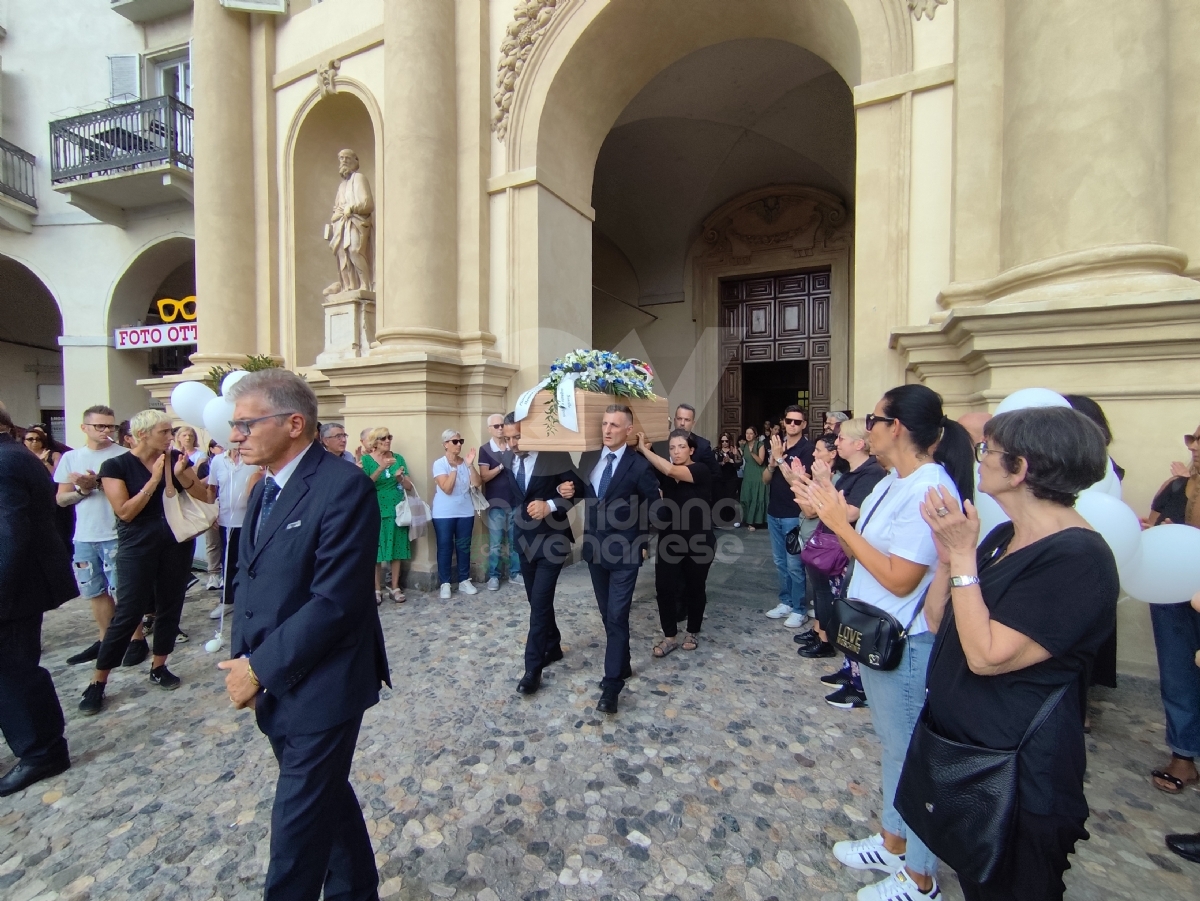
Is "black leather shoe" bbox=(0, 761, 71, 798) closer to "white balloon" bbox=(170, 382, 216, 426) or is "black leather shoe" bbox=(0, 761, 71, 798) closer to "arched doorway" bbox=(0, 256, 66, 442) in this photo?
"white balloon" bbox=(170, 382, 216, 426)

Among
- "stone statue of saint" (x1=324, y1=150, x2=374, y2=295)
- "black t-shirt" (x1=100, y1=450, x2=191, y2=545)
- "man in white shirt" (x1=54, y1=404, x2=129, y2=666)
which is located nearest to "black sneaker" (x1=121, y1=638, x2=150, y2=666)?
"man in white shirt" (x1=54, y1=404, x2=129, y2=666)

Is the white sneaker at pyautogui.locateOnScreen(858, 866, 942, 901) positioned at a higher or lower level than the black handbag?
lower

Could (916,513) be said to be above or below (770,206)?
below

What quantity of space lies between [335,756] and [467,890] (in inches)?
32.8

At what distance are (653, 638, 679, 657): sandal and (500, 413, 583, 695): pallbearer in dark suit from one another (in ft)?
2.31

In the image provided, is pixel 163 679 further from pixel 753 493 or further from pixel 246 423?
pixel 753 493

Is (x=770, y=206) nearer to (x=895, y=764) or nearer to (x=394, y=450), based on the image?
(x=394, y=450)

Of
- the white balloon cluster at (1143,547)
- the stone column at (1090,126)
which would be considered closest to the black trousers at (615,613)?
the white balloon cluster at (1143,547)

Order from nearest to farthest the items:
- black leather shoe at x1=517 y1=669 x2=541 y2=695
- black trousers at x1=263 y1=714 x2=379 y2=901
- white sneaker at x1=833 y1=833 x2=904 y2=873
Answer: black trousers at x1=263 y1=714 x2=379 y2=901 < white sneaker at x1=833 y1=833 x2=904 y2=873 < black leather shoe at x1=517 y1=669 x2=541 y2=695

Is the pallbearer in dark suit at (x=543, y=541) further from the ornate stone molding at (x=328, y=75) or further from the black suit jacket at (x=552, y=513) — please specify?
the ornate stone molding at (x=328, y=75)

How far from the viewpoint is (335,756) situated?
1.74 metres

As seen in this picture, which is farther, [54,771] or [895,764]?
[54,771]

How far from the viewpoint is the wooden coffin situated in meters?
3.80

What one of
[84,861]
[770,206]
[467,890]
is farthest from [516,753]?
[770,206]
